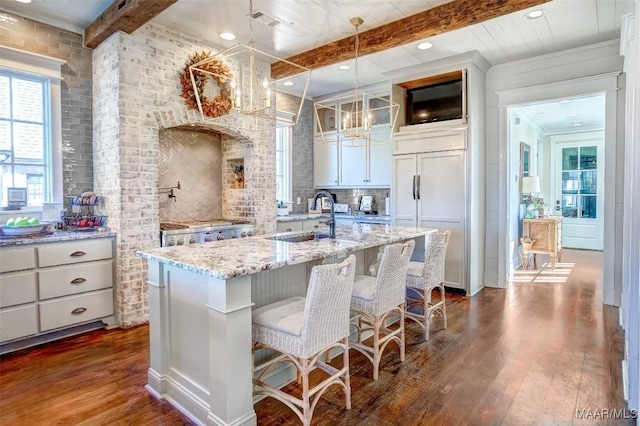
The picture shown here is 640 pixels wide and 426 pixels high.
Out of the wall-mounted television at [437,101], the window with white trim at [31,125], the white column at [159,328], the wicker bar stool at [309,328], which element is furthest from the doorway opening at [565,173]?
the window with white trim at [31,125]

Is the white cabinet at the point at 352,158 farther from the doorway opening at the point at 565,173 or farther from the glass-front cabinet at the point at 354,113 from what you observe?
the doorway opening at the point at 565,173

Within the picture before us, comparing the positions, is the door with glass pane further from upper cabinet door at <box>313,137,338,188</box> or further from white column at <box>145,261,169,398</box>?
white column at <box>145,261,169,398</box>

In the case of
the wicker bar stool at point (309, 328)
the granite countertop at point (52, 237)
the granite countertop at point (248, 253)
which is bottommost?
the wicker bar stool at point (309, 328)

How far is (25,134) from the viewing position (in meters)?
3.55

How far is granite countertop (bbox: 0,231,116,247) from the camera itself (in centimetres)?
300

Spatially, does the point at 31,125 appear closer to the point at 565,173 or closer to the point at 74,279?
the point at 74,279

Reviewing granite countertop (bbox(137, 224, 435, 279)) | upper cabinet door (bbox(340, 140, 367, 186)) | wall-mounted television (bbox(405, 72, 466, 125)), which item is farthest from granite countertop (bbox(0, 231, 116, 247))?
wall-mounted television (bbox(405, 72, 466, 125))

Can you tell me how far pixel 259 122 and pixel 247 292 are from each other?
327cm

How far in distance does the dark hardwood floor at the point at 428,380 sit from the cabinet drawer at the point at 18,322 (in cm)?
16

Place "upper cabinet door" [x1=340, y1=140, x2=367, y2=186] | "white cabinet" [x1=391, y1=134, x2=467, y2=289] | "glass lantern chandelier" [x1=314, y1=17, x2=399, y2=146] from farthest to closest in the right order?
"upper cabinet door" [x1=340, y1=140, x2=367, y2=186]
"glass lantern chandelier" [x1=314, y1=17, x2=399, y2=146]
"white cabinet" [x1=391, y1=134, x2=467, y2=289]

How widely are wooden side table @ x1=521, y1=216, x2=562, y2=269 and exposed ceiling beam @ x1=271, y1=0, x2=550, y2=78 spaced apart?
4307 millimetres

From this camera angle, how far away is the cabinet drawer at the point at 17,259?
2.96 metres

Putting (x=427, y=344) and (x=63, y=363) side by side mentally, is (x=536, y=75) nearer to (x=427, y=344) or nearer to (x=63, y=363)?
(x=427, y=344)

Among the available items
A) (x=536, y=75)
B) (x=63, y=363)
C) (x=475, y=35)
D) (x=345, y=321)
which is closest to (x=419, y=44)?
(x=475, y=35)
